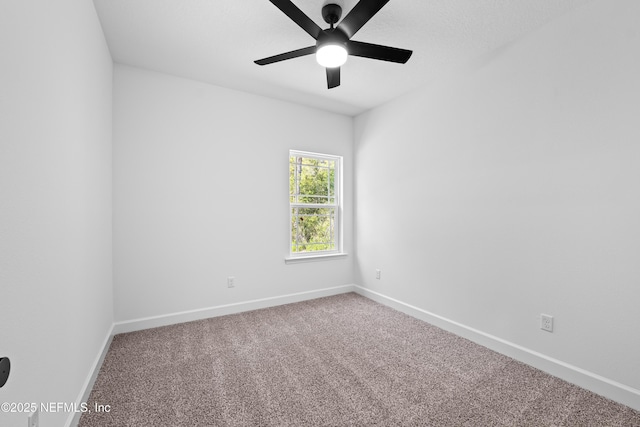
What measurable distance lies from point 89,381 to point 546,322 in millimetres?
3259

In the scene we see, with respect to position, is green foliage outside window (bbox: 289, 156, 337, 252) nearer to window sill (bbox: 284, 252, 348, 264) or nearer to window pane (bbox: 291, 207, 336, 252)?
window pane (bbox: 291, 207, 336, 252)

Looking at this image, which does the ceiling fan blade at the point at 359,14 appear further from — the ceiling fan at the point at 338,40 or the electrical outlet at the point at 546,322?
the electrical outlet at the point at 546,322

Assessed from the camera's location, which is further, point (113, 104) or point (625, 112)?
point (113, 104)

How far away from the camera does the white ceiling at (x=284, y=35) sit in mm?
1976

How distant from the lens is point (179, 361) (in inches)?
88.8

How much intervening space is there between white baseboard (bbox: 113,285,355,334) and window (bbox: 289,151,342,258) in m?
0.53

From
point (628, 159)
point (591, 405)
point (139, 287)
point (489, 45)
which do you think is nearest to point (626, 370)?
point (591, 405)

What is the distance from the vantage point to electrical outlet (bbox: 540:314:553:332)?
2131 millimetres

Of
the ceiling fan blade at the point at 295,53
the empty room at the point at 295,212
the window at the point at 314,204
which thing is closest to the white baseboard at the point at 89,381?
the empty room at the point at 295,212

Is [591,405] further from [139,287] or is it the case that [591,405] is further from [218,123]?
[218,123]

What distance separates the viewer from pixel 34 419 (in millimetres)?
1104

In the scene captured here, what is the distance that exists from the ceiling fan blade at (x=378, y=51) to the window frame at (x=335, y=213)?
Answer: 1845 millimetres

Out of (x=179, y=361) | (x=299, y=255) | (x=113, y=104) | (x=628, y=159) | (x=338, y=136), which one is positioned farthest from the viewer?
(x=338, y=136)

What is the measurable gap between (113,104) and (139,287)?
1.78 metres
